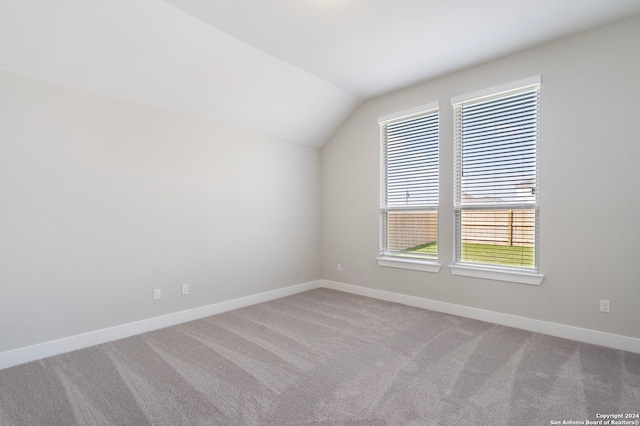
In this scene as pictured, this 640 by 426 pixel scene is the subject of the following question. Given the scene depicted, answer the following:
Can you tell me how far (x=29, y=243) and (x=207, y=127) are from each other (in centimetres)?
207

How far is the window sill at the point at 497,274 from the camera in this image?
3168 mm

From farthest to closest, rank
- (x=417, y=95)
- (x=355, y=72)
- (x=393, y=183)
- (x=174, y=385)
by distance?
(x=393, y=183) < (x=417, y=95) < (x=355, y=72) < (x=174, y=385)

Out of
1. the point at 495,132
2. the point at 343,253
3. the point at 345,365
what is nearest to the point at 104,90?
the point at 345,365

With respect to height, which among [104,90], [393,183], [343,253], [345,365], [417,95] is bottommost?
[345,365]

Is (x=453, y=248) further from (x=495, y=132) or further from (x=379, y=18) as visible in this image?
(x=379, y=18)

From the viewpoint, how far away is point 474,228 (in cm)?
364

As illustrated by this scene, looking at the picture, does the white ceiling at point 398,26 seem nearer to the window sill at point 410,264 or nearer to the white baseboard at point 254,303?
the window sill at point 410,264

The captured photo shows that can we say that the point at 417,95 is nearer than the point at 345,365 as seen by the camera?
No

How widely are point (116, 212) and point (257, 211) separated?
5.68 feet

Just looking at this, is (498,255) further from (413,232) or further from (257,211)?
(257,211)

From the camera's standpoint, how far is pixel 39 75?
262cm

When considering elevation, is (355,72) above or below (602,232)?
above

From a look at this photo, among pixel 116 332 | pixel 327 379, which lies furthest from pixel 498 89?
pixel 116 332

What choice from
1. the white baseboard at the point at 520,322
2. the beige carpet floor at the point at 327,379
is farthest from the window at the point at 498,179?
the beige carpet floor at the point at 327,379
